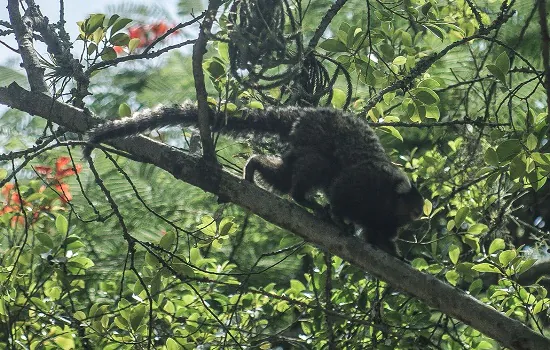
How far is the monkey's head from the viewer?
582 centimetres

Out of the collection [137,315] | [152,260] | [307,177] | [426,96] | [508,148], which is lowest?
[508,148]

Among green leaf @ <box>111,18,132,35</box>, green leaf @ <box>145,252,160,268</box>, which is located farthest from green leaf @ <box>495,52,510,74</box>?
green leaf @ <box>145,252,160,268</box>

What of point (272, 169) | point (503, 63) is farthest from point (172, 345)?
point (503, 63)

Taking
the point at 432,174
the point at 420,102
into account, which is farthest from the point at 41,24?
the point at 432,174

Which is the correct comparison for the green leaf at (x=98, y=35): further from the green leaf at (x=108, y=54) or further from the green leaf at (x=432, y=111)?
the green leaf at (x=432, y=111)

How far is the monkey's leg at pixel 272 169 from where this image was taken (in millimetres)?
5562

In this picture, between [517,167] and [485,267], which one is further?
[485,267]

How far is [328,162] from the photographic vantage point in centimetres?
560

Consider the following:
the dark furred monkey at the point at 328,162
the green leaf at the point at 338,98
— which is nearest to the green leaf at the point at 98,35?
the dark furred monkey at the point at 328,162

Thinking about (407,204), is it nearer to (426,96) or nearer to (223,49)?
(426,96)

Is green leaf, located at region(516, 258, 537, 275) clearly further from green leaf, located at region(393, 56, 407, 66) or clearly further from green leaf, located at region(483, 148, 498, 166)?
green leaf, located at region(393, 56, 407, 66)

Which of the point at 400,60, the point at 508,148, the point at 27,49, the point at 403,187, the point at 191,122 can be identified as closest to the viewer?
the point at 508,148

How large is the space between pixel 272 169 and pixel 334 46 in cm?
125

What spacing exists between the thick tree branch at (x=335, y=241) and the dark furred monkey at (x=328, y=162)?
41.4 inches
